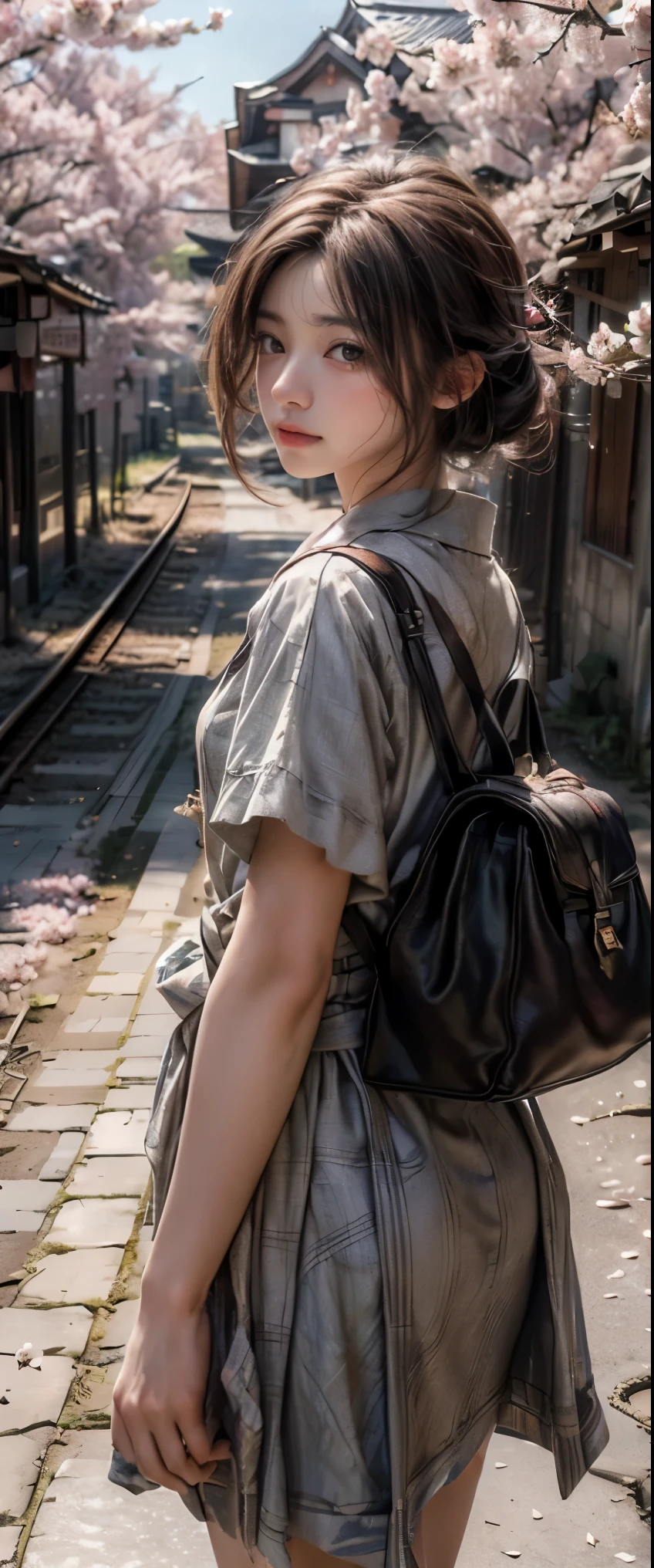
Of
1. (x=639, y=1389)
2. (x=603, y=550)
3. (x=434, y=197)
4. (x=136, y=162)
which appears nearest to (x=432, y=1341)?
(x=434, y=197)

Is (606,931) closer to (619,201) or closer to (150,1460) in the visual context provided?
(150,1460)

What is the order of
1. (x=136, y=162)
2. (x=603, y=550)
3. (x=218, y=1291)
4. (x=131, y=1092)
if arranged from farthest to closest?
(x=136, y=162)
(x=603, y=550)
(x=131, y=1092)
(x=218, y=1291)

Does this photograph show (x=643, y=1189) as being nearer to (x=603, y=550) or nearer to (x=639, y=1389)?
(x=639, y=1389)

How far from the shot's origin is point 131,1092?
14.0 ft

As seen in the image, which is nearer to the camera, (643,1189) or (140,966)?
(643,1189)

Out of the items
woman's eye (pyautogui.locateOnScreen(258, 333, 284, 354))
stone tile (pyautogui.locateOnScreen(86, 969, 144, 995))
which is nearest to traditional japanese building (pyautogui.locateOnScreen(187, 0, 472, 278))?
stone tile (pyautogui.locateOnScreen(86, 969, 144, 995))

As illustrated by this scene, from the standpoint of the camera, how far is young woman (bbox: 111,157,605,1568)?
1181 millimetres

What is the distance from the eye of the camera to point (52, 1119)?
4145 mm

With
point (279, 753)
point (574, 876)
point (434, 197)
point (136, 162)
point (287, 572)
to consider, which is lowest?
point (574, 876)

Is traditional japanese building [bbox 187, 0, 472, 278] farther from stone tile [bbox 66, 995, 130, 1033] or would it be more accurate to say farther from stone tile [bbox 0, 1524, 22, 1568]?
stone tile [bbox 0, 1524, 22, 1568]

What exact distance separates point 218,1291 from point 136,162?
2577cm

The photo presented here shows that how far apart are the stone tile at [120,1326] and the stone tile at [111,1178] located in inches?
18.9

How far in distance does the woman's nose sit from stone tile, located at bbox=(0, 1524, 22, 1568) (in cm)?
220

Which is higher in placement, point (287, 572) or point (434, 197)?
point (434, 197)
